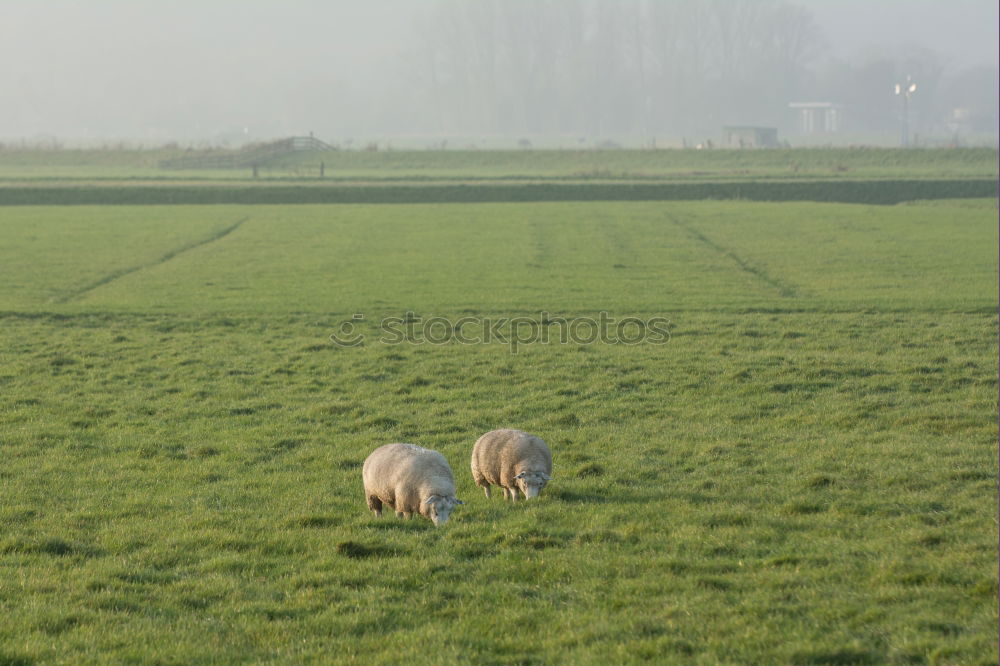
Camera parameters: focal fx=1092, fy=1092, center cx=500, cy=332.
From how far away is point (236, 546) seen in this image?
10.7 metres

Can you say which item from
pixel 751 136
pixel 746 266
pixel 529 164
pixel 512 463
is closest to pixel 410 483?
pixel 512 463

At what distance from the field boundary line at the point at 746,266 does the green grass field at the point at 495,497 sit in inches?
16.6

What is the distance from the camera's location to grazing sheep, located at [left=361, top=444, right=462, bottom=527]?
1102 cm

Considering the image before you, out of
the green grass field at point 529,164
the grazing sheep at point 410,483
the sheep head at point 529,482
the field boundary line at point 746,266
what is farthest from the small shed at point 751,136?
the grazing sheep at point 410,483

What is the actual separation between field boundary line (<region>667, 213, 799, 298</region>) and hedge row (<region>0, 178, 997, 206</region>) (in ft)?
54.3

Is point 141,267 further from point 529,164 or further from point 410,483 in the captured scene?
point 529,164

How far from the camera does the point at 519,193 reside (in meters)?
66.0

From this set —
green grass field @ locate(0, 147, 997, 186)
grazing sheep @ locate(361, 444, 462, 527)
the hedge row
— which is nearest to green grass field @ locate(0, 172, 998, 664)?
grazing sheep @ locate(361, 444, 462, 527)

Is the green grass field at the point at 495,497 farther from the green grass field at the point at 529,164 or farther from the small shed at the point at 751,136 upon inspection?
the small shed at the point at 751,136

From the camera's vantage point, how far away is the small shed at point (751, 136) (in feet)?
437

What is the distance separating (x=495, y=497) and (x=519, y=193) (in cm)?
5466

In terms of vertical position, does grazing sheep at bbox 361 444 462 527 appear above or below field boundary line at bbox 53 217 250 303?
below

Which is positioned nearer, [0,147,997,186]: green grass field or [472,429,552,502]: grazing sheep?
[472,429,552,502]: grazing sheep

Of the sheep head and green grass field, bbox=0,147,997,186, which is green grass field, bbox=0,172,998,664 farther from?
green grass field, bbox=0,147,997,186
